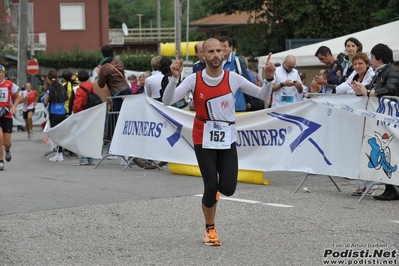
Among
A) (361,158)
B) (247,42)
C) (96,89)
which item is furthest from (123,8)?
(361,158)

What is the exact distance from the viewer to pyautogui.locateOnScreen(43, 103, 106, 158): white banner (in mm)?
15039

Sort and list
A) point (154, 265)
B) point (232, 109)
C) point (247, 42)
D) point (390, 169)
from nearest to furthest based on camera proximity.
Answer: point (154, 265) < point (232, 109) < point (390, 169) < point (247, 42)

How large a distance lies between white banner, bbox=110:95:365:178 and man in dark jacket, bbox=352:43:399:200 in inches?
11.1

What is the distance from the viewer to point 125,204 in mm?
9898

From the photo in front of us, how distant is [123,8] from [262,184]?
98.4m

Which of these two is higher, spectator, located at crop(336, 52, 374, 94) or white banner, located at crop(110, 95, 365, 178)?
spectator, located at crop(336, 52, 374, 94)

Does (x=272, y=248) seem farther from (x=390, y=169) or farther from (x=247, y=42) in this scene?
(x=247, y=42)

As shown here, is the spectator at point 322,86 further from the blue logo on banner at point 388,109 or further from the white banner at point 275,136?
the blue logo on banner at point 388,109

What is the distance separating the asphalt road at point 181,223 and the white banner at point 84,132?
2.40 metres

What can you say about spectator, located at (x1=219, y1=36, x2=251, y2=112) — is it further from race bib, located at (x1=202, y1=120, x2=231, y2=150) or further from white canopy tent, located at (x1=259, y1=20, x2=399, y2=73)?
white canopy tent, located at (x1=259, y1=20, x2=399, y2=73)

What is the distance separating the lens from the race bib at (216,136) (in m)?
7.49

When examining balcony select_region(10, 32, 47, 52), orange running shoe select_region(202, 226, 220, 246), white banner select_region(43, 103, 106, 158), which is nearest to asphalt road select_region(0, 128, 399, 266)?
orange running shoe select_region(202, 226, 220, 246)

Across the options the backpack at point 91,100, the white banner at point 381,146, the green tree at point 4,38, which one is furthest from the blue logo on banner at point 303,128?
the green tree at point 4,38

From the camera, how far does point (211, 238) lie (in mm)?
7344
